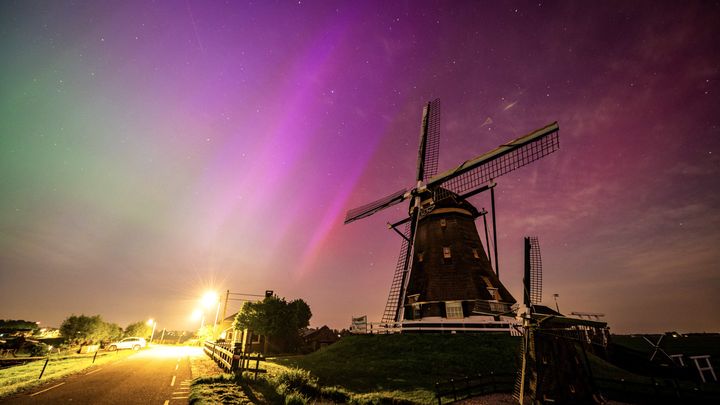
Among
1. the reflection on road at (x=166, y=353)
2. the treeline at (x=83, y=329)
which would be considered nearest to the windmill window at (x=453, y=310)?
the reflection on road at (x=166, y=353)

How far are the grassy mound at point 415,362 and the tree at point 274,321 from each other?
19.4 m

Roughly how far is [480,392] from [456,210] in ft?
45.1

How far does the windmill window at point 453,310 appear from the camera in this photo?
20.7 meters

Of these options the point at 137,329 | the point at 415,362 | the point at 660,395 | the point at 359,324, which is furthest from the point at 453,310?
the point at 137,329

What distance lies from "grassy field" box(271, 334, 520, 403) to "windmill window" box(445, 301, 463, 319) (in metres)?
1.31

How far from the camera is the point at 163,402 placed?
34.9 feet

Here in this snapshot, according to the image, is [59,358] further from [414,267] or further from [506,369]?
[506,369]

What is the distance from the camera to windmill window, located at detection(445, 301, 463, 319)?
20.7m

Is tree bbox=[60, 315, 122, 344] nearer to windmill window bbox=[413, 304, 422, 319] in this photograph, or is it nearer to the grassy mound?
the grassy mound

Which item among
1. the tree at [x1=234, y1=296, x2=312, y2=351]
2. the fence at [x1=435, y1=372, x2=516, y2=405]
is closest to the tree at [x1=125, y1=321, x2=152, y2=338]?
the tree at [x1=234, y1=296, x2=312, y2=351]

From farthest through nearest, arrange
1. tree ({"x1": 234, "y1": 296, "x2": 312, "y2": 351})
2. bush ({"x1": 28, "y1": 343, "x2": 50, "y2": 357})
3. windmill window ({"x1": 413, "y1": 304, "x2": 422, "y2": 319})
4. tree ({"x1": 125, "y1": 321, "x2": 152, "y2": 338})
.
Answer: tree ({"x1": 125, "y1": 321, "x2": 152, "y2": 338})
tree ({"x1": 234, "y1": 296, "x2": 312, "y2": 351})
bush ({"x1": 28, "y1": 343, "x2": 50, "y2": 357})
windmill window ({"x1": 413, "y1": 304, "x2": 422, "y2": 319})

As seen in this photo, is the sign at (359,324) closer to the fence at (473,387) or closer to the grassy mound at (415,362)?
the grassy mound at (415,362)

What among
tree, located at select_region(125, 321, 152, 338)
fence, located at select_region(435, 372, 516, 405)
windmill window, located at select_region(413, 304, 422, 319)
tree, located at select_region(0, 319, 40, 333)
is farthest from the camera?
tree, located at select_region(125, 321, 152, 338)

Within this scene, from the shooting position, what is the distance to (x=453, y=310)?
2094 cm
